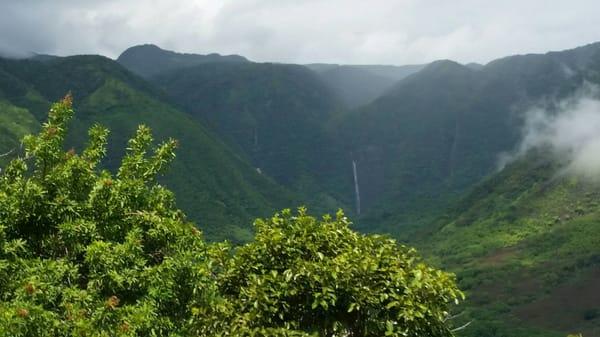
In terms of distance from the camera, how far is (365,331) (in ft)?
43.4

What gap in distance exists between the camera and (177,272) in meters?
13.7

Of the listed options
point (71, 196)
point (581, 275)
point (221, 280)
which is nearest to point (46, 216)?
point (71, 196)

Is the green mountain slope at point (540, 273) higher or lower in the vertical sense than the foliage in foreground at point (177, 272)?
lower

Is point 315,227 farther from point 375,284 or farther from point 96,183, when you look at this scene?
point 96,183

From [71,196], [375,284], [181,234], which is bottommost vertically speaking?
[375,284]

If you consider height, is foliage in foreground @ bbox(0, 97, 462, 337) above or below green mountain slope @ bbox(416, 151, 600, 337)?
above

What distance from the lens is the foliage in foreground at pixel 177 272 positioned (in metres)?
12.8

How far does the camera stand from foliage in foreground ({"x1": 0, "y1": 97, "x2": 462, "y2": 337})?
504 inches

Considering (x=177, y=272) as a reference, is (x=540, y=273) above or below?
below

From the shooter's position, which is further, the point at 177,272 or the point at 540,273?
the point at 540,273

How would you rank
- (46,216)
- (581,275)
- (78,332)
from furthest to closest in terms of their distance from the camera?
(581,275)
(46,216)
(78,332)

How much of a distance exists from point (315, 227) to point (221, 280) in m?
2.33

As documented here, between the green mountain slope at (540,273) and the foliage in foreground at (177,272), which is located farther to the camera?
the green mountain slope at (540,273)

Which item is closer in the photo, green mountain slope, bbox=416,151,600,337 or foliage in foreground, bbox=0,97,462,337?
foliage in foreground, bbox=0,97,462,337
